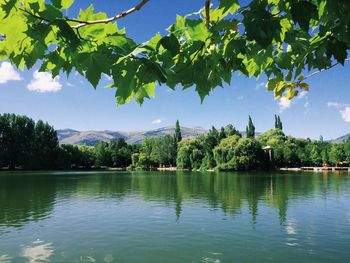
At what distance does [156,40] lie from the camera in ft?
7.56

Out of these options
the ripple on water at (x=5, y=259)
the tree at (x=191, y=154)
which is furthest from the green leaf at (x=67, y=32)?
the tree at (x=191, y=154)

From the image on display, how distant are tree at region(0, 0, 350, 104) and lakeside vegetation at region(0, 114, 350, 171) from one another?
101 meters

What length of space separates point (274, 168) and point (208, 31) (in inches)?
4839

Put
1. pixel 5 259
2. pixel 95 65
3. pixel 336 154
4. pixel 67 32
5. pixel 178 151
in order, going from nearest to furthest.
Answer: pixel 67 32
pixel 95 65
pixel 5 259
pixel 336 154
pixel 178 151

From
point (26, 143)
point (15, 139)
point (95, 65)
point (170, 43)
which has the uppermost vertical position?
point (15, 139)

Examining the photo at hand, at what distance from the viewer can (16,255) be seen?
17141 mm

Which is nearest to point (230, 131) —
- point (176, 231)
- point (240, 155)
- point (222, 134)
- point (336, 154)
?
point (222, 134)

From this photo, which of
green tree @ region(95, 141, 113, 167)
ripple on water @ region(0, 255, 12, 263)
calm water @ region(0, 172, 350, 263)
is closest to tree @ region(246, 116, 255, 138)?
green tree @ region(95, 141, 113, 167)

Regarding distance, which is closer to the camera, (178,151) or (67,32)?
(67,32)

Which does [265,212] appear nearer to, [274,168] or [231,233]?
[231,233]

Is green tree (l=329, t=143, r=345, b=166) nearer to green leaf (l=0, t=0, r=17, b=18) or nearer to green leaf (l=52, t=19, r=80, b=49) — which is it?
green leaf (l=52, t=19, r=80, b=49)

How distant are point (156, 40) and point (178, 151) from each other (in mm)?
124225

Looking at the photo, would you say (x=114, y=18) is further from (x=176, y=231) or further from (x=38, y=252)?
(x=176, y=231)

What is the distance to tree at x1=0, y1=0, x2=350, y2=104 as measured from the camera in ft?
6.67
